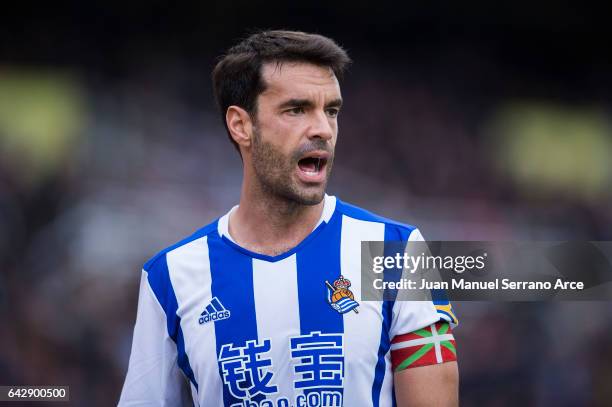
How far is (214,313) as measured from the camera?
2861 mm

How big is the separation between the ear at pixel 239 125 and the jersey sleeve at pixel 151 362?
598mm

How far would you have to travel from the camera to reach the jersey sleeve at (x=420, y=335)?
106 inches

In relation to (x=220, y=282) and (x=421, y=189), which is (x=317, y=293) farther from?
(x=421, y=189)

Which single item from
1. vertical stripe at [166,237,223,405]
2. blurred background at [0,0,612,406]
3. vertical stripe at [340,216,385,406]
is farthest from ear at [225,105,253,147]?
blurred background at [0,0,612,406]

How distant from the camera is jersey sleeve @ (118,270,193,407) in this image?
9.67ft

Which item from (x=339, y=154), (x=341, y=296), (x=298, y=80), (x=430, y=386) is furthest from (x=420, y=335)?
(x=339, y=154)

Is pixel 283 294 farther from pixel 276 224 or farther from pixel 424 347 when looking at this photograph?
pixel 424 347

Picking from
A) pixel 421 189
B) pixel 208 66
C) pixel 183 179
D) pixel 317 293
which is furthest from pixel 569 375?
pixel 317 293

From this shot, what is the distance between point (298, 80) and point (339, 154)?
6390mm

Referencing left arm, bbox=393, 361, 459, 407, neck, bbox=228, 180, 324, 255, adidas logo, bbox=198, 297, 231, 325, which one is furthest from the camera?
neck, bbox=228, 180, 324, 255

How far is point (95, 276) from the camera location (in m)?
8.03

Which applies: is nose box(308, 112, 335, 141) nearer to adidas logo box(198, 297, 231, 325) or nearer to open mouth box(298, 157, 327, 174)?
open mouth box(298, 157, 327, 174)

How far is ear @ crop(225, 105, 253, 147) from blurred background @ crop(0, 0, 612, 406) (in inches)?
201

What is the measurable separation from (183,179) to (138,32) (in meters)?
1.75
